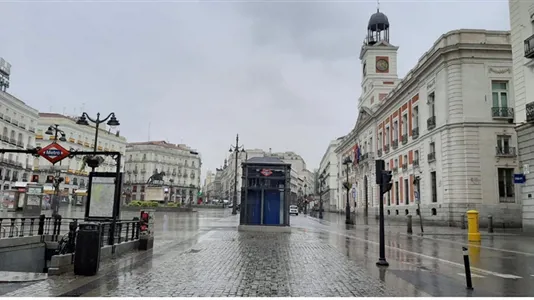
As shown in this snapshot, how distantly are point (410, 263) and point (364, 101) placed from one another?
60.8m

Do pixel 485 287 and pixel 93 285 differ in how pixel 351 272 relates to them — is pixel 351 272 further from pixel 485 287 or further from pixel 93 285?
pixel 93 285

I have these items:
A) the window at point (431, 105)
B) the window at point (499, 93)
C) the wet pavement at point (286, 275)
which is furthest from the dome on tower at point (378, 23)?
the wet pavement at point (286, 275)

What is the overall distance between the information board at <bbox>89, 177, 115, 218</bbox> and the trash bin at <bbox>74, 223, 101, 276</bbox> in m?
4.10

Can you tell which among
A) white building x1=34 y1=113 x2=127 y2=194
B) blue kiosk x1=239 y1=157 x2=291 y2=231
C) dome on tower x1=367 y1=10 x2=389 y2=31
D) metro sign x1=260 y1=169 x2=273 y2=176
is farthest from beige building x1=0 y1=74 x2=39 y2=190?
dome on tower x1=367 y1=10 x2=389 y2=31

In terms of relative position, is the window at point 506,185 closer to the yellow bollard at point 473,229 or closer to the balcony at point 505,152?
the balcony at point 505,152

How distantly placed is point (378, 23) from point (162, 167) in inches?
3050

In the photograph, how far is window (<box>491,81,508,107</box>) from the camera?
34.2 m

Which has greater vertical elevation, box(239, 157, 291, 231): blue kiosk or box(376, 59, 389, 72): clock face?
box(376, 59, 389, 72): clock face

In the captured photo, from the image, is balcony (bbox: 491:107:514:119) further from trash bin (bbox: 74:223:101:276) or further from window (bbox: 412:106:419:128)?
trash bin (bbox: 74:223:101:276)

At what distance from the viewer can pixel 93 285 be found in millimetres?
7832

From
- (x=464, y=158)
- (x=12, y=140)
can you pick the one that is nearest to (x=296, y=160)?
(x=12, y=140)

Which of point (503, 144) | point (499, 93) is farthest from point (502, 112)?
point (503, 144)

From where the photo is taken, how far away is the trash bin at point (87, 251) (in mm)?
8797

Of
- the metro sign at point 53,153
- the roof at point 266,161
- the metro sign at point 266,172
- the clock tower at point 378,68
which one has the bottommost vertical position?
the metro sign at point 53,153
